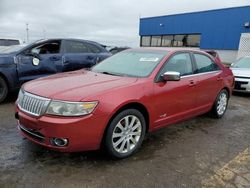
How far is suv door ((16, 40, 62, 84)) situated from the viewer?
19.7 feet

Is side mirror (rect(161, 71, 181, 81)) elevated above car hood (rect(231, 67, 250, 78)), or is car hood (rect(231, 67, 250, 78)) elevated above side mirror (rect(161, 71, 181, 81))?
side mirror (rect(161, 71, 181, 81))

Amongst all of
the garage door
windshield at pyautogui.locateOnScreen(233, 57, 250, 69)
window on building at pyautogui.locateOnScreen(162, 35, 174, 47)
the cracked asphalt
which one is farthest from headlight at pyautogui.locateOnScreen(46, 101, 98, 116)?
window on building at pyautogui.locateOnScreen(162, 35, 174, 47)

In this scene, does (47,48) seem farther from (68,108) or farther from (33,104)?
(68,108)

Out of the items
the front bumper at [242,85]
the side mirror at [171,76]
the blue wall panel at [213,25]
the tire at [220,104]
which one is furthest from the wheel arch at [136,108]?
the blue wall panel at [213,25]

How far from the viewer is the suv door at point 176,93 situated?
148 inches

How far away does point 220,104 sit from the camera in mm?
5449

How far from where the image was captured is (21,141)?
12.4 ft

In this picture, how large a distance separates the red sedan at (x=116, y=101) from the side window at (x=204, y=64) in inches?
1.0

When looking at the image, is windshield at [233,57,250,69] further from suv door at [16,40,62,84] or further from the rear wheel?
the rear wheel

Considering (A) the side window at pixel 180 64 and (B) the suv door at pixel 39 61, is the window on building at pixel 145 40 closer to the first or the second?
(B) the suv door at pixel 39 61

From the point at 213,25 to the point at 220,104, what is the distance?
19.8m

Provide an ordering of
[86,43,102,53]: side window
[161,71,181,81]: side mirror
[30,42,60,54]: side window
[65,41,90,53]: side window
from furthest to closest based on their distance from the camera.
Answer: [86,43,102,53]: side window < [65,41,90,53]: side window < [30,42,60,54]: side window < [161,71,181,81]: side mirror

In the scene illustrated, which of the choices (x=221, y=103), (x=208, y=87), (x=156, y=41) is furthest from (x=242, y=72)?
(x=156, y=41)

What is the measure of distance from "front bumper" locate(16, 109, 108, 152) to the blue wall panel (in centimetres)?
2086
